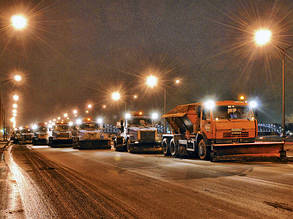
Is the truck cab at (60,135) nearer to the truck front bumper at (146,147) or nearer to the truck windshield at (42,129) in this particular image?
the truck windshield at (42,129)

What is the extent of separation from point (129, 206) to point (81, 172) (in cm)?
630

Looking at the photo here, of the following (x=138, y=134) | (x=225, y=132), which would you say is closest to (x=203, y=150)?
(x=225, y=132)

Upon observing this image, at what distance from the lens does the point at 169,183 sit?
10.4 metres

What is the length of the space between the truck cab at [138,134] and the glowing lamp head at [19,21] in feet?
39.8

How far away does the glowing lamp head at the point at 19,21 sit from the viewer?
15602mm

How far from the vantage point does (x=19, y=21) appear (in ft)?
51.3

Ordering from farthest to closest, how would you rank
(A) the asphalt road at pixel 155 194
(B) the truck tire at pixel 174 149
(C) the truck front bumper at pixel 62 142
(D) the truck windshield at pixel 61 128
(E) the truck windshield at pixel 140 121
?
(D) the truck windshield at pixel 61 128 < (C) the truck front bumper at pixel 62 142 < (E) the truck windshield at pixel 140 121 < (B) the truck tire at pixel 174 149 < (A) the asphalt road at pixel 155 194

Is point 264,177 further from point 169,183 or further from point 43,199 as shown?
point 43,199

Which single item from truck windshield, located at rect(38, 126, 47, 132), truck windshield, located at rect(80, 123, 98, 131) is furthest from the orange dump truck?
truck windshield, located at rect(38, 126, 47, 132)

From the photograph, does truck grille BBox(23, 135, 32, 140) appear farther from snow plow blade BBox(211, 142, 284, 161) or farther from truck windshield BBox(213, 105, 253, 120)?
snow plow blade BBox(211, 142, 284, 161)

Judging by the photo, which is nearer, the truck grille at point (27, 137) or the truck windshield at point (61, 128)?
the truck windshield at point (61, 128)

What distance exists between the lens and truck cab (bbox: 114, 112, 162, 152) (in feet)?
82.7

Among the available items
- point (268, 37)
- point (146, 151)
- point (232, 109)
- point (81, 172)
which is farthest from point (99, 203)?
point (146, 151)

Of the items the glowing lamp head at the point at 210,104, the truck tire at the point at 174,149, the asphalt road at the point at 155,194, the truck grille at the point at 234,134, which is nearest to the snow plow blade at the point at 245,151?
the truck grille at the point at 234,134
